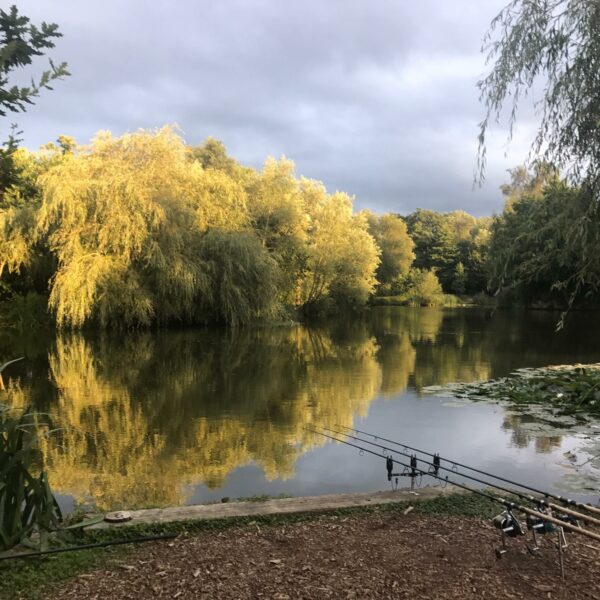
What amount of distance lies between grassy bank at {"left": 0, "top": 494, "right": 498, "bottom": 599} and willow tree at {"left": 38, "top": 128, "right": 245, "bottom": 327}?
15.0 m

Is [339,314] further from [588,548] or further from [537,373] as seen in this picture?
[588,548]

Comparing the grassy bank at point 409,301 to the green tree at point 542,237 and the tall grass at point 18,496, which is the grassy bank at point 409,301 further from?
the tall grass at point 18,496

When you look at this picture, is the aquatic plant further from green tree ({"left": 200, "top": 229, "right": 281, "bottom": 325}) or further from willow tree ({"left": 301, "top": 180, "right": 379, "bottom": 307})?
willow tree ({"left": 301, "top": 180, "right": 379, "bottom": 307})

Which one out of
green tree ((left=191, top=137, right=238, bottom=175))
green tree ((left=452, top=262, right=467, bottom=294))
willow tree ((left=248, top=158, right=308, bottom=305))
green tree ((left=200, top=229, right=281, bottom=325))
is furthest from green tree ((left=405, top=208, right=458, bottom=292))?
green tree ((left=200, top=229, right=281, bottom=325))

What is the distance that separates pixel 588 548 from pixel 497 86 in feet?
11.7

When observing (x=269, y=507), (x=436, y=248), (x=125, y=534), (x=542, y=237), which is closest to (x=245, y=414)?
(x=269, y=507)

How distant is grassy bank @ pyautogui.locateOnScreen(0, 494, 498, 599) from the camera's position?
8.82ft

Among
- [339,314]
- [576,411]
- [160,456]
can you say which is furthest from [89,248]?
[339,314]

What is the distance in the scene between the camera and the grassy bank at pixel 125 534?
2.69m

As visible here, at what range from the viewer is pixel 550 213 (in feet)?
15.3

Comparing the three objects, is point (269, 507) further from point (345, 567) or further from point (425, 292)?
point (425, 292)

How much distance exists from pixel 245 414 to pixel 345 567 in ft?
17.6

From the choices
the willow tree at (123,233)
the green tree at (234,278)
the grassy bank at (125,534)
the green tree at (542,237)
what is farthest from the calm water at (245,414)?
the green tree at (234,278)

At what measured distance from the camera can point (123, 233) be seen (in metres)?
17.8
